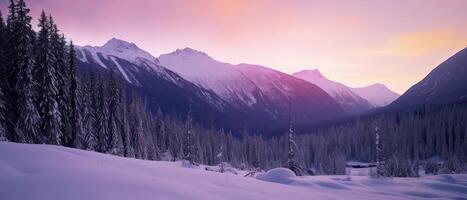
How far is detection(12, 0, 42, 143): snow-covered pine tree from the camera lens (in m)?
30.5

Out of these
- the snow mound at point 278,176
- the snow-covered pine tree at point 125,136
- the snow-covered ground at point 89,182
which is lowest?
the snow mound at point 278,176

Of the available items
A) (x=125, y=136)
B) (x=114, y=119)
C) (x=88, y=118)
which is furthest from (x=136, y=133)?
(x=88, y=118)

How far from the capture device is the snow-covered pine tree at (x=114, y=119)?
47.8 metres

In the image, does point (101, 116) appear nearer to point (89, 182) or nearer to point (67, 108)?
point (67, 108)

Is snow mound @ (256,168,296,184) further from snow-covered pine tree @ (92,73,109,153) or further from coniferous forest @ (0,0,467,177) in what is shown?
snow-covered pine tree @ (92,73,109,153)

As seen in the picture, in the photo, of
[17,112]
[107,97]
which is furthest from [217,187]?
[107,97]

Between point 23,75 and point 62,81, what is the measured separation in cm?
545

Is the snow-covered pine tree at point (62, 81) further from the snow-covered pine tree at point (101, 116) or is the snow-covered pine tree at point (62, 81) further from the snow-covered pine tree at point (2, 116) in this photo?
the snow-covered pine tree at point (101, 116)

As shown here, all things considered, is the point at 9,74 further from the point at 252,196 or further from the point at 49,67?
the point at 252,196

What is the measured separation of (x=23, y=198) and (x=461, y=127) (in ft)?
414

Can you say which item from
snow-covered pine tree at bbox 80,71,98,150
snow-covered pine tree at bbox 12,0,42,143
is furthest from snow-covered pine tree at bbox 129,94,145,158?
snow-covered pine tree at bbox 12,0,42,143

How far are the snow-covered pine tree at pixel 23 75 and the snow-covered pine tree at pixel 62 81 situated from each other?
3456 millimetres

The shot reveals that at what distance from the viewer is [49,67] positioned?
33.7m

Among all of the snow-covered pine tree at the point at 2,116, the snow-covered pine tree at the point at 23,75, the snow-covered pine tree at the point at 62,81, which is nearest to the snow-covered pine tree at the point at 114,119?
the snow-covered pine tree at the point at 62,81
